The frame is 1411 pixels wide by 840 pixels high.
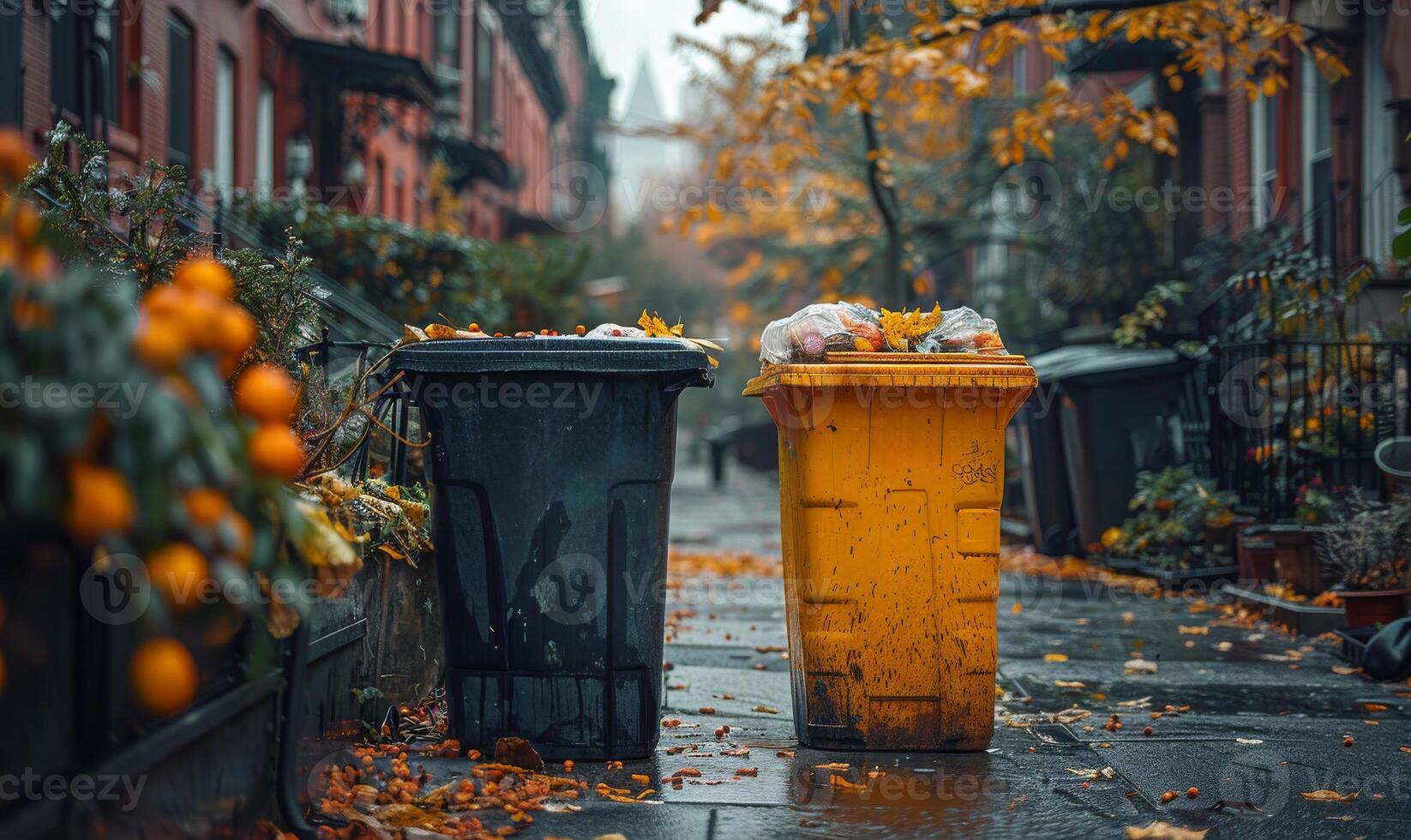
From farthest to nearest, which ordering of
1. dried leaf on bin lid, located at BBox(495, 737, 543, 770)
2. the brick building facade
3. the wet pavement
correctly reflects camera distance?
the brick building facade → dried leaf on bin lid, located at BBox(495, 737, 543, 770) → the wet pavement

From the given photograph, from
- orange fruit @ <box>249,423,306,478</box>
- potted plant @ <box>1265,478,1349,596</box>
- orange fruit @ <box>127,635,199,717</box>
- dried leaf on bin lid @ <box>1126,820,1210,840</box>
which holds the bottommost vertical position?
dried leaf on bin lid @ <box>1126,820,1210,840</box>

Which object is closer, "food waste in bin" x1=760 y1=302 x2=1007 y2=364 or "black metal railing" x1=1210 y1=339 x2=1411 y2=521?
"food waste in bin" x1=760 y1=302 x2=1007 y2=364

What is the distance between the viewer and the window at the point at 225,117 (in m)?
12.7

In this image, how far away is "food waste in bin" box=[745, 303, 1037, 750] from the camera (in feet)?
13.8

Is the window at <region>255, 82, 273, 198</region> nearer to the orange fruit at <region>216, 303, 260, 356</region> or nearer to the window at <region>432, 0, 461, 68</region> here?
the window at <region>432, 0, 461, 68</region>

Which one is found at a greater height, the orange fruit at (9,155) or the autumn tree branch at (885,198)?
the autumn tree branch at (885,198)

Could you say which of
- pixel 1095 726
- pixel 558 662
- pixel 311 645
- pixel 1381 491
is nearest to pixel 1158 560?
pixel 1381 491

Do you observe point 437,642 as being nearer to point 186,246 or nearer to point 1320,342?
point 186,246

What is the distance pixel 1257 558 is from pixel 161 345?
24.0 feet

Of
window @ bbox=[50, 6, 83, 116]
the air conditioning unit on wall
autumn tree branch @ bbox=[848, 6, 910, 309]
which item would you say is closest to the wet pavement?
autumn tree branch @ bbox=[848, 6, 910, 309]

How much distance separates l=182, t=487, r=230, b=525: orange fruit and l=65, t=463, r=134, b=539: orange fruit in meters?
0.07

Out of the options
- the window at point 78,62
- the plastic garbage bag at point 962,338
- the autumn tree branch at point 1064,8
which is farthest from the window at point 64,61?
the plastic garbage bag at point 962,338

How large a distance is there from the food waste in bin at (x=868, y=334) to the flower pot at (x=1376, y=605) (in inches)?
121

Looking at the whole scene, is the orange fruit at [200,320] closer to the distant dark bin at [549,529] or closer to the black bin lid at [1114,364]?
the distant dark bin at [549,529]
